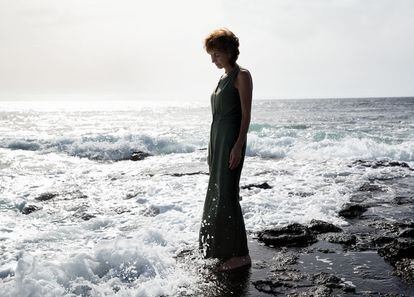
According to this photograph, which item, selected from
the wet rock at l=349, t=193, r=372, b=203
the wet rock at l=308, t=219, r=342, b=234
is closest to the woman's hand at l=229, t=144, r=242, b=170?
the wet rock at l=308, t=219, r=342, b=234

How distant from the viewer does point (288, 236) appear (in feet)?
16.5

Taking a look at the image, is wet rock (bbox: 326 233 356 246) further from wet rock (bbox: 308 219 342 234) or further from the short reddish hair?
the short reddish hair

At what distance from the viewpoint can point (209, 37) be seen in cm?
372

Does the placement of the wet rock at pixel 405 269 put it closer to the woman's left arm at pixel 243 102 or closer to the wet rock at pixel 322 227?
the wet rock at pixel 322 227

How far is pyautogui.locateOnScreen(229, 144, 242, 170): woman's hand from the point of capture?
12.5 feet

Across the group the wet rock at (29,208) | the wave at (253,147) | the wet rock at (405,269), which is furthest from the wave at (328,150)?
the wet rock at (405,269)

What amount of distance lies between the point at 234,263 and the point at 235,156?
1.15 meters

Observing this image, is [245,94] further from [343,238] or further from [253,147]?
[253,147]

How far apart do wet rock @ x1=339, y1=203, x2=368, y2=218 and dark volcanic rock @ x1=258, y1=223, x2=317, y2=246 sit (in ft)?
4.30

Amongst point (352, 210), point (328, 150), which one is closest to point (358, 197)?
point (352, 210)

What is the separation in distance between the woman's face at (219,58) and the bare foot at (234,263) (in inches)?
79.1

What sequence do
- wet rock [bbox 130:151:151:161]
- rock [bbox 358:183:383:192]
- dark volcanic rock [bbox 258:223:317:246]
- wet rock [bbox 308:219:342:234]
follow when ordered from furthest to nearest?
wet rock [bbox 130:151:151:161], rock [bbox 358:183:383:192], wet rock [bbox 308:219:342:234], dark volcanic rock [bbox 258:223:317:246]

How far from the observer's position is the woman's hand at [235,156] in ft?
12.5

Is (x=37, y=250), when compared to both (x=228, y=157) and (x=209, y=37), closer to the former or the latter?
(x=228, y=157)
